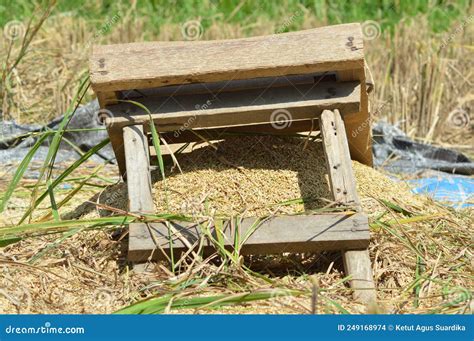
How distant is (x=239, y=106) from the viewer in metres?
3.19

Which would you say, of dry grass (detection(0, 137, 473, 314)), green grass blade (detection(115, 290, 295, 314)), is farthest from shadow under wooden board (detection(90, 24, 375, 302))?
green grass blade (detection(115, 290, 295, 314))

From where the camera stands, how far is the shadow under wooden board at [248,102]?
2904 millimetres

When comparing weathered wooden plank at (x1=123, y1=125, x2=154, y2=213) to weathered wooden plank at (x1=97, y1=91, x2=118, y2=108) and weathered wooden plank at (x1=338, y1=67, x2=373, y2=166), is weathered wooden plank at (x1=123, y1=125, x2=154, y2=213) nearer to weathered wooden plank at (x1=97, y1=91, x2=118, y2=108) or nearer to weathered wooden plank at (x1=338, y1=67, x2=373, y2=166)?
weathered wooden plank at (x1=97, y1=91, x2=118, y2=108)

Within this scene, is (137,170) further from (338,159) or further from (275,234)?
(338,159)

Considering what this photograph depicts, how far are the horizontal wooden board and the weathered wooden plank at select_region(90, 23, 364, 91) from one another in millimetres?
134

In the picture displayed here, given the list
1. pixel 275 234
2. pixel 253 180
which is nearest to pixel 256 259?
pixel 275 234

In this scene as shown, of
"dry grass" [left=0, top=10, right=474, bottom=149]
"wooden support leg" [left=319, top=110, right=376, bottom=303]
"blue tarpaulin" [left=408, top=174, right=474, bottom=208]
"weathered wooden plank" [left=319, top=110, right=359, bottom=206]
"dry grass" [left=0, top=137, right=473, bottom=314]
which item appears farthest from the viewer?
"dry grass" [left=0, top=10, right=474, bottom=149]

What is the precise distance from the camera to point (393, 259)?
3.06 meters

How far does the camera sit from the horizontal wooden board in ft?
10.4

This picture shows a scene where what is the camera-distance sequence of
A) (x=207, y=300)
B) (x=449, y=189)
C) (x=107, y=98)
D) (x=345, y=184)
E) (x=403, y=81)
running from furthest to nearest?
(x=403, y=81) < (x=449, y=189) < (x=107, y=98) < (x=345, y=184) < (x=207, y=300)

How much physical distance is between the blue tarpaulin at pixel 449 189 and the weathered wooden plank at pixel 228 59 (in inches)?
56.2

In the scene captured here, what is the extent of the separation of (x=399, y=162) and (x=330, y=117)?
2345mm

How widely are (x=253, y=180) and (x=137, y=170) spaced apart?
47cm

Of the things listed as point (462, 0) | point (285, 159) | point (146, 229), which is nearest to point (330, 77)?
point (285, 159)
